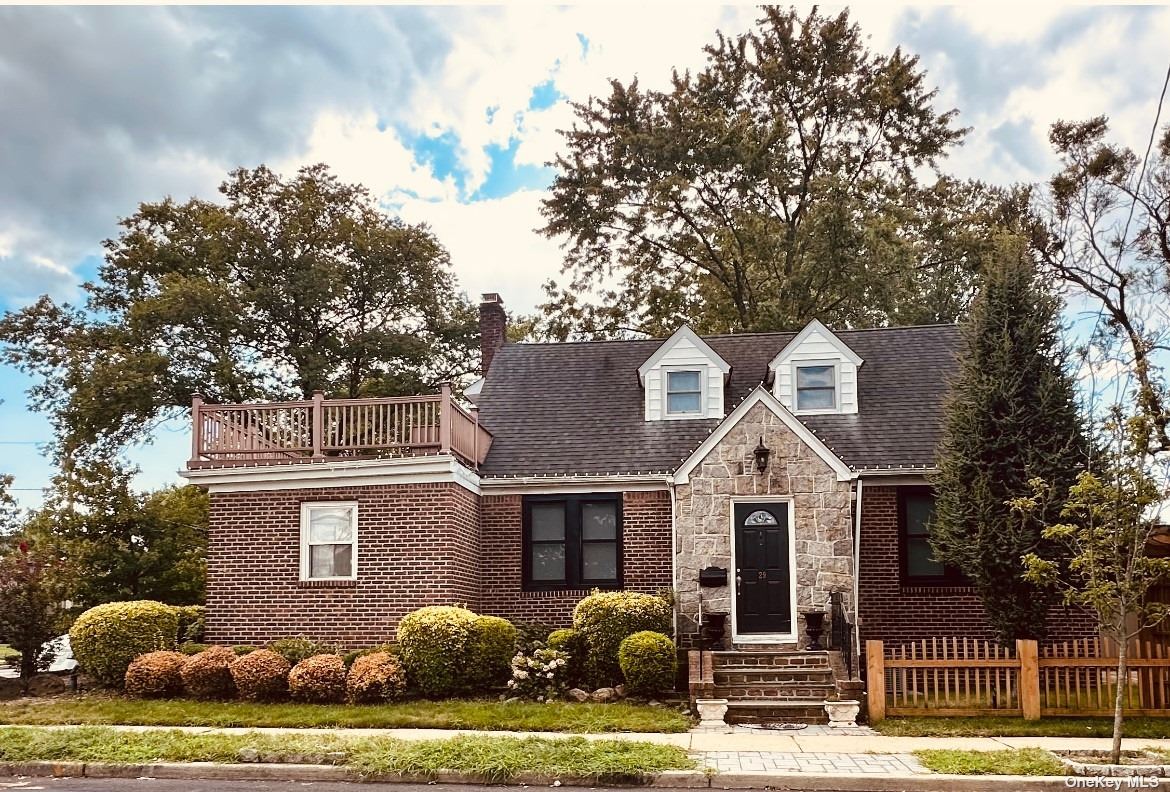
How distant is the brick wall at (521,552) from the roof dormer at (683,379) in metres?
2.38

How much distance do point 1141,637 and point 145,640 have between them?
1662 cm

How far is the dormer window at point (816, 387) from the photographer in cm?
2117

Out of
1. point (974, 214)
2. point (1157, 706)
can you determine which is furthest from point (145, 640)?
point (974, 214)

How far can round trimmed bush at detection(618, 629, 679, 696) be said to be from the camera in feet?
50.5

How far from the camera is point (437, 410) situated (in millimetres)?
18641

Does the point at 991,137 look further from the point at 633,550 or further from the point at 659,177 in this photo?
the point at 633,550

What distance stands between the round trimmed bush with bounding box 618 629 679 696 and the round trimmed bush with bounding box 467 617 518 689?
6.03 feet

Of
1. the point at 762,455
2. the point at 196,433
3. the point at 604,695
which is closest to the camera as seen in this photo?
the point at 604,695

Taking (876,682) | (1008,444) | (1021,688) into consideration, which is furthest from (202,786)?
(1008,444)

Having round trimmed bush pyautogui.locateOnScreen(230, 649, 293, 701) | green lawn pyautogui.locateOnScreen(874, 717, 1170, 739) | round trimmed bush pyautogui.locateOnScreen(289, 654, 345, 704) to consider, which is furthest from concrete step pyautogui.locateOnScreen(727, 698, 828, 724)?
round trimmed bush pyautogui.locateOnScreen(230, 649, 293, 701)

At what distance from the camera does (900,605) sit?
61.6 feet

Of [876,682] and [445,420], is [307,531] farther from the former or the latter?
[876,682]

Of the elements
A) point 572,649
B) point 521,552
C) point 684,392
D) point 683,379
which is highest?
point 683,379

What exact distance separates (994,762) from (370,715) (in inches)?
→ 308
